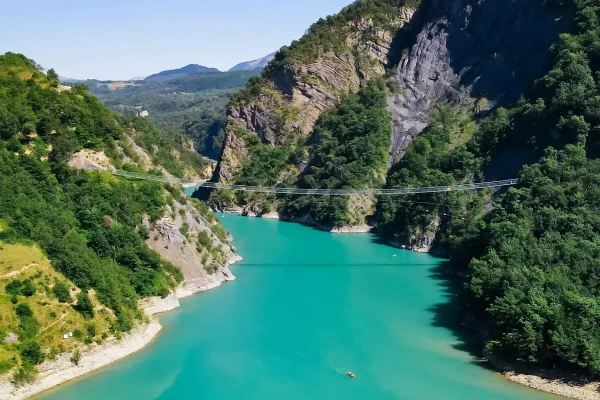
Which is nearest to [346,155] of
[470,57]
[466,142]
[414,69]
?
[466,142]

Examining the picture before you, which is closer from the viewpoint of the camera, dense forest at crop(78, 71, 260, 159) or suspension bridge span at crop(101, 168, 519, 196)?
suspension bridge span at crop(101, 168, 519, 196)

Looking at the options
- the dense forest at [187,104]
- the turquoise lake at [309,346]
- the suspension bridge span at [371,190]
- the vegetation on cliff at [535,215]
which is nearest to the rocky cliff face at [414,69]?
the suspension bridge span at [371,190]

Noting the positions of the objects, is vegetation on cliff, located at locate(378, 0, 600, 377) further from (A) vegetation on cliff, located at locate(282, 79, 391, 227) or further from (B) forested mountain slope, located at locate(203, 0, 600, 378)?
(A) vegetation on cliff, located at locate(282, 79, 391, 227)

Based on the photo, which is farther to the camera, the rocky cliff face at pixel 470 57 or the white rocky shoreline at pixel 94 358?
the rocky cliff face at pixel 470 57

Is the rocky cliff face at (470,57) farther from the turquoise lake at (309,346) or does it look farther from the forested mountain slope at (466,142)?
the turquoise lake at (309,346)

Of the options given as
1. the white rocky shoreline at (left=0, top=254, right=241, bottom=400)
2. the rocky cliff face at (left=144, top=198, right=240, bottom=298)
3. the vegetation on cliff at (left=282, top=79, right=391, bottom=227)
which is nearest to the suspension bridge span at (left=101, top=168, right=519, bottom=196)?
the vegetation on cliff at (left=282, top=79, right=391, bottom=227)

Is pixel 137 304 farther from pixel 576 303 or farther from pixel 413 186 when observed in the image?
pixel 413 186
